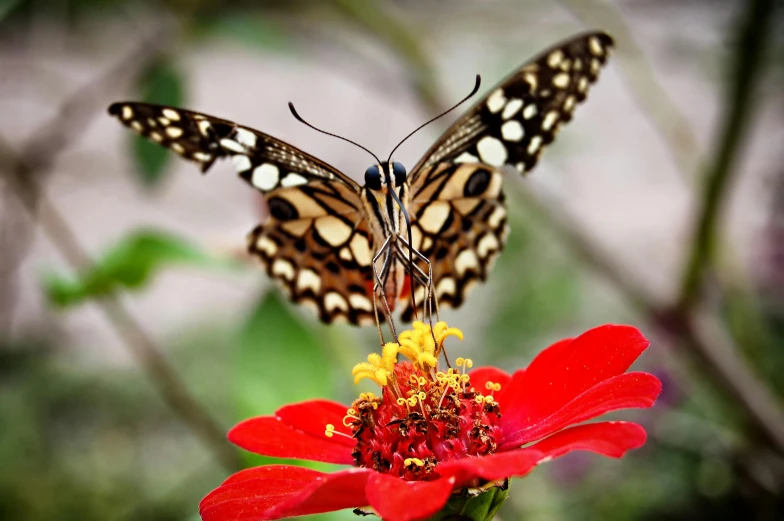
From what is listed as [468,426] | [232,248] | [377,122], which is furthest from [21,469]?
[377,122]

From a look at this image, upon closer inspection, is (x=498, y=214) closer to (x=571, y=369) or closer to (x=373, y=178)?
(x=373, y=178)

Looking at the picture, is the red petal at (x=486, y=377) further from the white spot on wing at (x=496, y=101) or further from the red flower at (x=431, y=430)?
the white spot on wing at (x=496, y=101)

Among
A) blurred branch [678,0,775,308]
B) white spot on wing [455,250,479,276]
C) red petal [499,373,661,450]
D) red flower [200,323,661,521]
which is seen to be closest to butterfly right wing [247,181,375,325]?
white spot on wing [455,250,479,276]

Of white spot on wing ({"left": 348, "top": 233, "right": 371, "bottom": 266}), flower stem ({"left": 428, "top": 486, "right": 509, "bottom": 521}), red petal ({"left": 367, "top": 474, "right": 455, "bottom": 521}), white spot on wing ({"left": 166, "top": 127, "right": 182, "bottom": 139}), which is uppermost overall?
white spot on wing ({"left": 166, "top": 127, "right": 182, "bottom": 139})

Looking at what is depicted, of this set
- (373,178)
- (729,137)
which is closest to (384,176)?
(373,178)

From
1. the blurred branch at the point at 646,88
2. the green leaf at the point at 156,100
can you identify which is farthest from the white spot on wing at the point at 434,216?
the blurred branch at the point at 646,88

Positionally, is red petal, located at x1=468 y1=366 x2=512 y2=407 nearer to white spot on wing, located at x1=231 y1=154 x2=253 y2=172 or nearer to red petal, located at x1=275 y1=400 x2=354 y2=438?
red petal, located at x1=275 y1=400 x2=354 y2=438

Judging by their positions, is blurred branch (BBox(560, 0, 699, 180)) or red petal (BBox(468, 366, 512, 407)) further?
blurred branch (BBox(560, 0, 699, 180))

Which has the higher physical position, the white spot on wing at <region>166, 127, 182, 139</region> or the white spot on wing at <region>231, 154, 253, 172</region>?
the white spot on wing at <region>166, 127, 182, 139</region>

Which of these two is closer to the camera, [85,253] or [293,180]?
[293,180]
